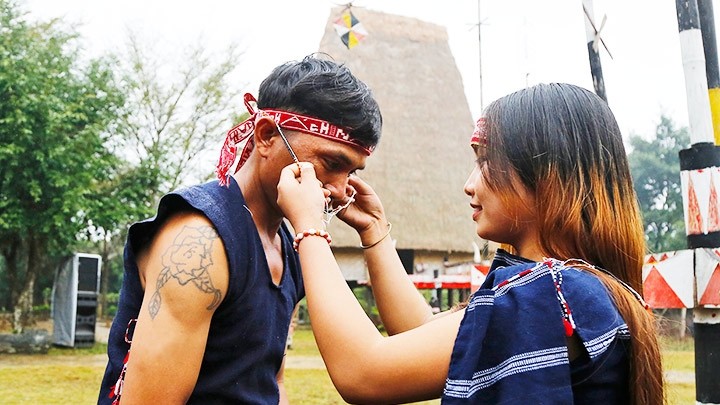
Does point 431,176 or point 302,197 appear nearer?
point 302,197

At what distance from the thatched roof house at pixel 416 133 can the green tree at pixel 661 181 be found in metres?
7.58

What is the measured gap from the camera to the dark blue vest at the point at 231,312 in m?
2.22

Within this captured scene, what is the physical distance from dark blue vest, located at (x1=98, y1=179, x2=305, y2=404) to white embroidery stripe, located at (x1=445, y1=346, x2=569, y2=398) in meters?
0.93

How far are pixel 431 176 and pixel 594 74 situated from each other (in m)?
21.8

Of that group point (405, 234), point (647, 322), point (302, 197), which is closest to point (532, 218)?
point (647, 322)

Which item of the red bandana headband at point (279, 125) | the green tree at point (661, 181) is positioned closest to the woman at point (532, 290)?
the red bandana headband at point (279, 125)

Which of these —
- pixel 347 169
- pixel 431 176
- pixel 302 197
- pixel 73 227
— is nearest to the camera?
pixel 302 197

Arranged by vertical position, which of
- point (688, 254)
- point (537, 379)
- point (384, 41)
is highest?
point (384, 41)

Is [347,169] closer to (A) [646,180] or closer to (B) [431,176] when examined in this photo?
(B) [431,176]

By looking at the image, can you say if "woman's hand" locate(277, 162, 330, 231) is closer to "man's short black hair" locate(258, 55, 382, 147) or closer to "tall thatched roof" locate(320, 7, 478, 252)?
"man's short black hair" locate(258, 55, 382, 147)

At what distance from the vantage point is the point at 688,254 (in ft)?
11.2

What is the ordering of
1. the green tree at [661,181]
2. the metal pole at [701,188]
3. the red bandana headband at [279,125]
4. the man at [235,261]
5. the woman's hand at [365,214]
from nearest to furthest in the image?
the man at [235,261] < the red bandana headband at [279,125] < the woman's hand at [365,214] < the metal pole at [701,188] < the green tree at [661,181]

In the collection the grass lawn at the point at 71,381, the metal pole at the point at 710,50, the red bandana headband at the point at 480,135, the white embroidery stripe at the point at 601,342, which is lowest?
the grass lawn at the point at 71,381

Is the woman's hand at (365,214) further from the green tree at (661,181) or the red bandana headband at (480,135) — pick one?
the green tree at (661,181)
